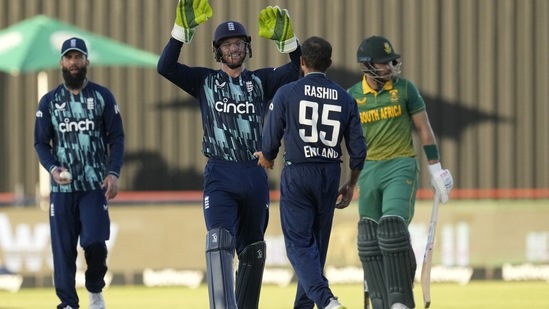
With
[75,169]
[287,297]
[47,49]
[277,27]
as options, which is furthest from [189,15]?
[47,49]

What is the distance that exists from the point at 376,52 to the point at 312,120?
1253 millimetres

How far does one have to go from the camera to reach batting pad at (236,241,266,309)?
8.95 metres

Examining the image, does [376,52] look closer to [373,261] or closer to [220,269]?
[373,261]

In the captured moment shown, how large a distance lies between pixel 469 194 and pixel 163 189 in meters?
4.22

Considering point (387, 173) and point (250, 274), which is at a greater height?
point (387, 173)

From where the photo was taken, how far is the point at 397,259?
32.0 feet

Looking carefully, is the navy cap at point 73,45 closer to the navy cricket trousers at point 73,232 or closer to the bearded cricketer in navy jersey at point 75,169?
the bearded cricketer in navy jersey at point 75,169

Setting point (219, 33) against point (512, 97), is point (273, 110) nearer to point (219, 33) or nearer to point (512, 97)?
point (219, 33)

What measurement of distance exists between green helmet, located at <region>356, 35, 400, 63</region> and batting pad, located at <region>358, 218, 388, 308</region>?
119 centimetres

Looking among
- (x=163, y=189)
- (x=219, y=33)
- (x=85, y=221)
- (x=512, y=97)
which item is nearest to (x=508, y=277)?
(x=512, y=97)

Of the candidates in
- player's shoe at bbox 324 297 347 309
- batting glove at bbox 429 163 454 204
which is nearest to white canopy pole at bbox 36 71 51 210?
batting glove at bbox 429 163 454 204

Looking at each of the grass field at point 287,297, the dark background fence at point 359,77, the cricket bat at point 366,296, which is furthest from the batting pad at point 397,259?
the dark background fence at point 359,77

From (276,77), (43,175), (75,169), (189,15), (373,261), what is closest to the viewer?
(189,15)

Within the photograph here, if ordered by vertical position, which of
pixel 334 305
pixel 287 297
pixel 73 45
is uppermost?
pixel 73 45
